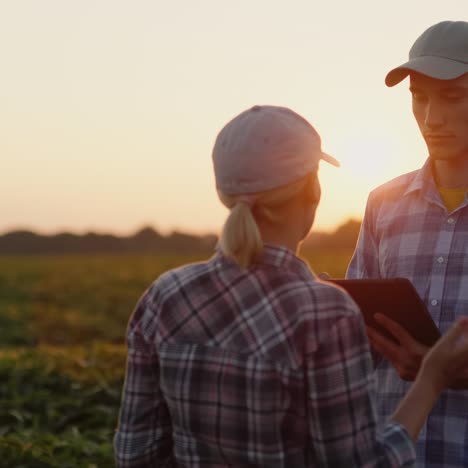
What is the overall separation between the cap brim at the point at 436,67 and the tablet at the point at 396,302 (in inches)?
34.4

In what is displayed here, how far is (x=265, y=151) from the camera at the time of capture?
228 centimetres

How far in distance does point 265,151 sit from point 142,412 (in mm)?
802

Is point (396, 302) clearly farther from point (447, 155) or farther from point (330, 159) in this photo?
point (447, 155)

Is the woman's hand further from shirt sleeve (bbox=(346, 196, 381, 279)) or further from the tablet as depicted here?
shirt sleeve (bbox=(346, 196, 381, 279))

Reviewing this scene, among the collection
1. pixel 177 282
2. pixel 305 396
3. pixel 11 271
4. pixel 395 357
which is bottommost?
pixel 11 271

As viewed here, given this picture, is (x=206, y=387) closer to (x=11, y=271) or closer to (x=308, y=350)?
(x=308, y=350)

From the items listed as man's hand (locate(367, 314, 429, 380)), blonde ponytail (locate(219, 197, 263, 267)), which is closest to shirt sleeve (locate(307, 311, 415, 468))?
blonde ponytail (locate(219, 197, 263, 267))

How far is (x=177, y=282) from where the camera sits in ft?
7.82

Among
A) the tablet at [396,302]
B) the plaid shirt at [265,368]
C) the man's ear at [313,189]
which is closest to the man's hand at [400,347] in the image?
the tablet at [396,302]

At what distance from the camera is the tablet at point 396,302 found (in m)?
2.81

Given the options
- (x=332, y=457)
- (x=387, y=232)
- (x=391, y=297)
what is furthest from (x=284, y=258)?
(x=387, y=232)

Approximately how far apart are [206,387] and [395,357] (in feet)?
3.09

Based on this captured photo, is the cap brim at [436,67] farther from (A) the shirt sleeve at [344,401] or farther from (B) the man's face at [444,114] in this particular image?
(A) the shirt sleeve at [344,401]

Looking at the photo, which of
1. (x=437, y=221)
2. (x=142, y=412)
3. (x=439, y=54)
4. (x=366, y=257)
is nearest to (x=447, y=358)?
(x=142, y=412)
